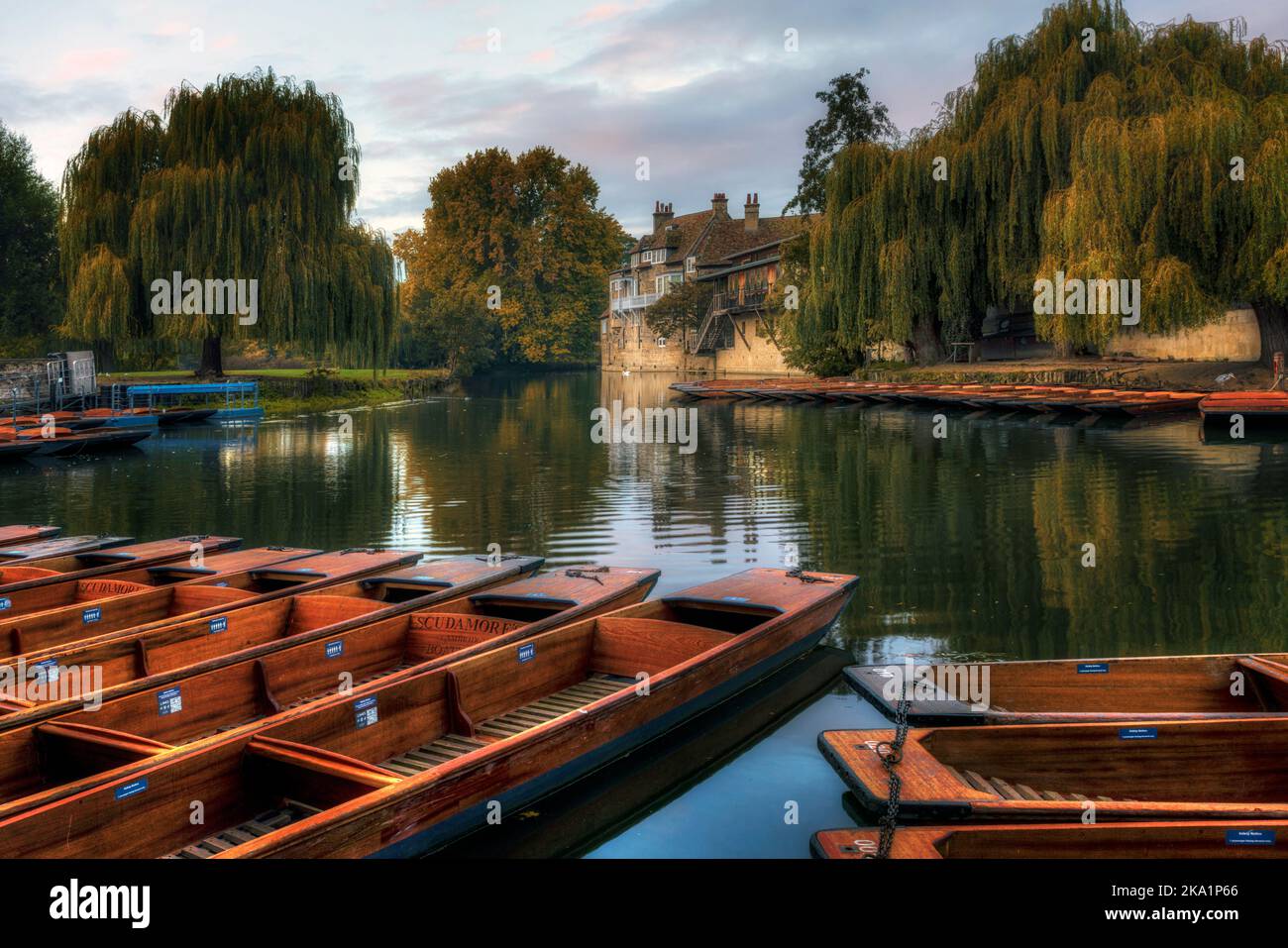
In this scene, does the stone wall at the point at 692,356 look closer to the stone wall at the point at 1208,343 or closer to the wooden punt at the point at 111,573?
the stone wall at the point at 1208,343

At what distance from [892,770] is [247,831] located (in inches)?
114

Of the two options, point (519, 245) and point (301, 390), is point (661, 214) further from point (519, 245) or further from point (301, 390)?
point (301, 390)

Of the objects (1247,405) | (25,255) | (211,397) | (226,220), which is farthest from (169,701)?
(25,255)

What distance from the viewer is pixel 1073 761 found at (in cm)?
480

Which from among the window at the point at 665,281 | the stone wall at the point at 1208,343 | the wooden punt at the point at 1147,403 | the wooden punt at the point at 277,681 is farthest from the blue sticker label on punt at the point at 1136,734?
the window at the point at 665,281

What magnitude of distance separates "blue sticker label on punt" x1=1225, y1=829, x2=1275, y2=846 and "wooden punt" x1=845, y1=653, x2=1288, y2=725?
1609 mm

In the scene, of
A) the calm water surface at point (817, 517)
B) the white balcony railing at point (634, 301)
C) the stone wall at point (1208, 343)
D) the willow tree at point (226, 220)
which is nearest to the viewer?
the calm water surface at point (817, 517)

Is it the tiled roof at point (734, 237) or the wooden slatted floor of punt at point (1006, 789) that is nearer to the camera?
the wooden slatted floor of punt at point (1006, 789)

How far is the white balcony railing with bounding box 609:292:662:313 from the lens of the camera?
248 ft

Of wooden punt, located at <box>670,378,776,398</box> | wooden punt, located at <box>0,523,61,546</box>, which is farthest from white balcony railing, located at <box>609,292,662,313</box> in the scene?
wooden punt, located at <box>0,523,61,546</box>

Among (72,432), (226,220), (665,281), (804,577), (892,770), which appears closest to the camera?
(892,770)

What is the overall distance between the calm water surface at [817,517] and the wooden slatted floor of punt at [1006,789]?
0.95m

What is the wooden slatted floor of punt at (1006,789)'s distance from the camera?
465 cm

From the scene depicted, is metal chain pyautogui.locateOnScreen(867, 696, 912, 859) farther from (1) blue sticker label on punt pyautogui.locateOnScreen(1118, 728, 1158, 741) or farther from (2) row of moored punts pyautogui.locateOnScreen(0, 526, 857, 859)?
(2) row of moored punts pyautogui.locateOnScreen(0, 526, 857, 859)
